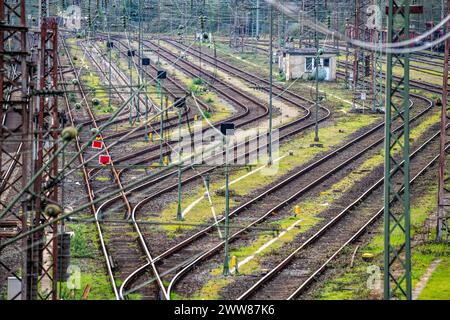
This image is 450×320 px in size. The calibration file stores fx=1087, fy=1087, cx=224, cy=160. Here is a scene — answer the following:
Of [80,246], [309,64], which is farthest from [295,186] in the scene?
[309,64]

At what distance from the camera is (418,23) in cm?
8631

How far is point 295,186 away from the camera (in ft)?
116

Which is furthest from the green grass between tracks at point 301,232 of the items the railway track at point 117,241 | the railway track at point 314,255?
the railway track at point 117,241

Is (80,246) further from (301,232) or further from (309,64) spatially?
(309,64)

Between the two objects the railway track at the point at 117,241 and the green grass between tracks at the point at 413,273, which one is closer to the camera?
the green grass between tracks at the point at 413,273

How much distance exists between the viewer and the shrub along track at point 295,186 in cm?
2561

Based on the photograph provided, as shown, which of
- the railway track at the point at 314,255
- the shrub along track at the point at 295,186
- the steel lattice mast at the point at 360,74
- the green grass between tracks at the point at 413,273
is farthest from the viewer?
the steel lattice mast at the point at 360,74

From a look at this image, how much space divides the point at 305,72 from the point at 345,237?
3555 cm

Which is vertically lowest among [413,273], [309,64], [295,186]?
[295,186]

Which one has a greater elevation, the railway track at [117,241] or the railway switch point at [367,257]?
the railway switch point at [367,257]

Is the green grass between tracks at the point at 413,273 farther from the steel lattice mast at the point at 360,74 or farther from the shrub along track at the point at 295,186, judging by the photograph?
the steel lattice mast at the point at 360,74

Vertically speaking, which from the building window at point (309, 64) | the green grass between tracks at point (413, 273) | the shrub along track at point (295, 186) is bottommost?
the shrub along track at point (295, 186)
